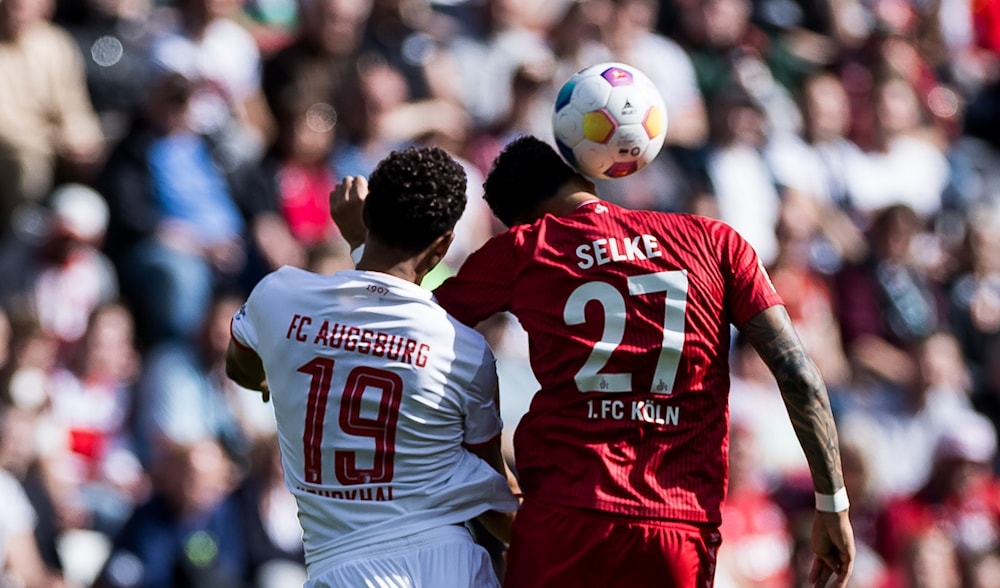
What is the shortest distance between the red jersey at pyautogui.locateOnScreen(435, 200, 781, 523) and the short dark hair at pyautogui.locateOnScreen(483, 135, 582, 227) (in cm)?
24

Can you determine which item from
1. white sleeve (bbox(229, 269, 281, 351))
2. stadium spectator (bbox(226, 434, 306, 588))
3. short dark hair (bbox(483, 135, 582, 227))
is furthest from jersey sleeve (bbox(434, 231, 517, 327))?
stadium spectator (bbox(226, 434, 306, 588))

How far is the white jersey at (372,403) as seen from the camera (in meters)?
5.86

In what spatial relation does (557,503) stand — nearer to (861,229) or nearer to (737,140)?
(737,140)

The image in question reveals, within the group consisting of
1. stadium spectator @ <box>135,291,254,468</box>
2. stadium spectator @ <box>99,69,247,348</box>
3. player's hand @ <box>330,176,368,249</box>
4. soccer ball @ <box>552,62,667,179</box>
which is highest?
soccer ball @ <box>552,62,667,179</box>

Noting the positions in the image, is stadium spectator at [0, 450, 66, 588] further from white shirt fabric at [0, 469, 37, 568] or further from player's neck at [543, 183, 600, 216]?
player's neck at [543, 183, 600, 216]

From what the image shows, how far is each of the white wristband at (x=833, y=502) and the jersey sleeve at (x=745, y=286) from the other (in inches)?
26.2

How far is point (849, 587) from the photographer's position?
36.3ft

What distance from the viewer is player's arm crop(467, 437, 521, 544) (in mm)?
6105

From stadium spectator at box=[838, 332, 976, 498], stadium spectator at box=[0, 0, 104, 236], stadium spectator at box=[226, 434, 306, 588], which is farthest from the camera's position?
stadium spectator at box=[838, 332, 976, 498]

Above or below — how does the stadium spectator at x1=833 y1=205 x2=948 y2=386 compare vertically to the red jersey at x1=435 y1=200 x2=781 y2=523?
below

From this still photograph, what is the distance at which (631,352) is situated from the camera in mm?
5777

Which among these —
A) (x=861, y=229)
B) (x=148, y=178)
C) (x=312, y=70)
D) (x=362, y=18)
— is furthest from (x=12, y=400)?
(x=861, y=229)

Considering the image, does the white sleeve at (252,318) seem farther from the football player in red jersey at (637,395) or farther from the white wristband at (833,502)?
the white wristband at (833,502)

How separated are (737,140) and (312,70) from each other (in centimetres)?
353
